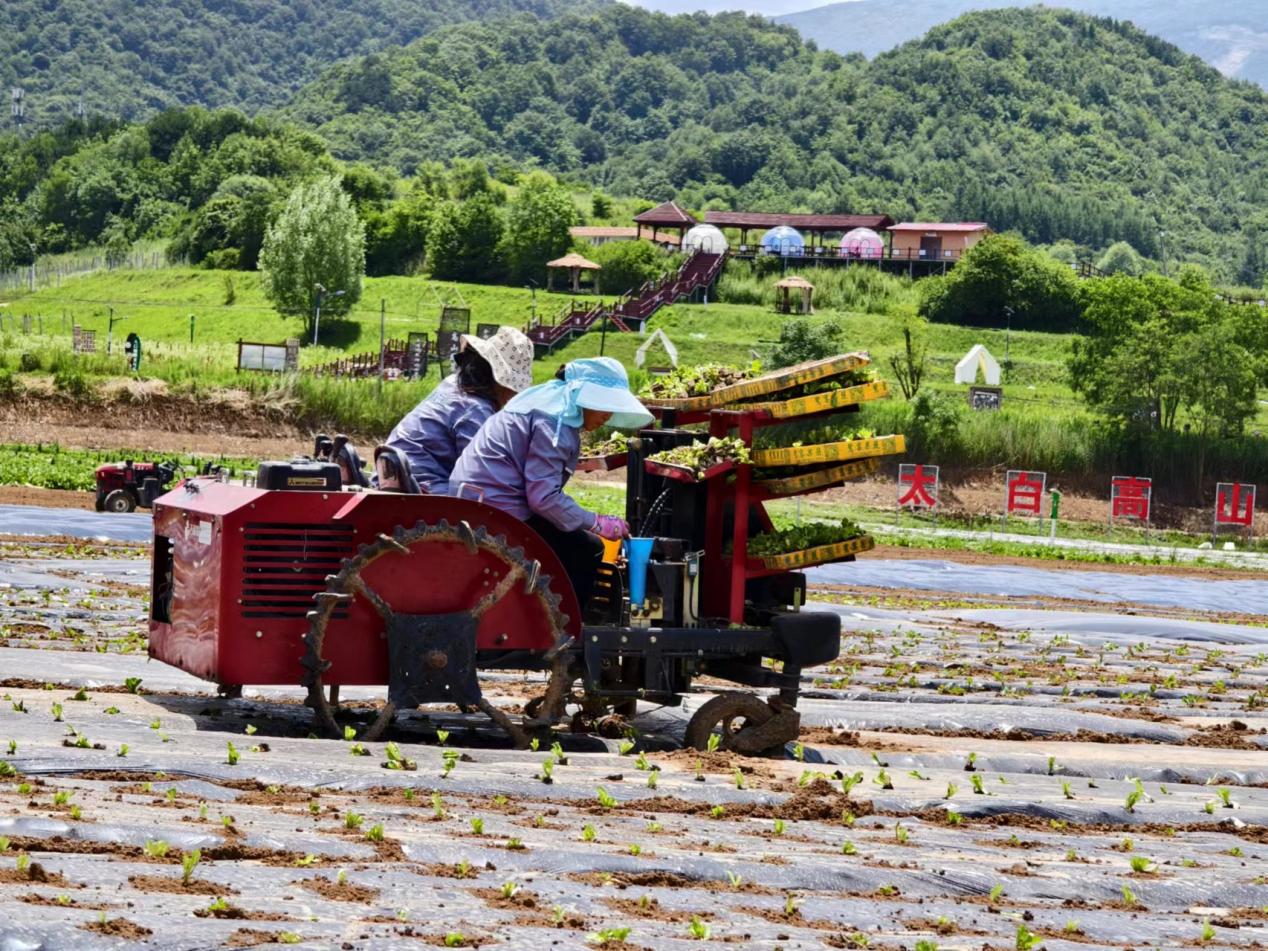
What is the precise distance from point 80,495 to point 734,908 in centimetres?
2953

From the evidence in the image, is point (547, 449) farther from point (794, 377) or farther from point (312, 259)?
point (312, 259)

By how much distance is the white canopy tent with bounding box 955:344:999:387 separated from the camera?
74.2 metres

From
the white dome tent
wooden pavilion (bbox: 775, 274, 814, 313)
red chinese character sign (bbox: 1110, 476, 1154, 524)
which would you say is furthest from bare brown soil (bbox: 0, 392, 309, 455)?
the white dome tent

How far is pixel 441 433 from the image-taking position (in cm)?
995

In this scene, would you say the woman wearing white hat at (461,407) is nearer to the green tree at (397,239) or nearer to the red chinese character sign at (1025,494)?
the red chinese character sign at (1025,494)

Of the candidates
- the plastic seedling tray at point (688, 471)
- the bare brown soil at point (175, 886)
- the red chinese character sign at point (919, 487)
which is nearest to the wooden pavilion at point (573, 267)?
the red chinese character sign at point (919, 487)

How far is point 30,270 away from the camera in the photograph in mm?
118000

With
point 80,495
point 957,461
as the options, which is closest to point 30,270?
point 957,461

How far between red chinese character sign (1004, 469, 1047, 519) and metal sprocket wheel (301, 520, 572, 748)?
1512 inches

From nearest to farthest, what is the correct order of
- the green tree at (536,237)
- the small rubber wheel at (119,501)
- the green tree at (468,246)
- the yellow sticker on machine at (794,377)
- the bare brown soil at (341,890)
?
the bare brown soil at (341,890) < the yellow sticker on machine at (794,377) < the small rubber wheel at (119,501) < the green tree at (536,237) < the green tree at (468,246)

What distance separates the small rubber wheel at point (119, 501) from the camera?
28.5m

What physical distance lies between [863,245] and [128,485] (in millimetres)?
81403

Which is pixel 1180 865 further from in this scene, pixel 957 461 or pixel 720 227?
pixel 720 227

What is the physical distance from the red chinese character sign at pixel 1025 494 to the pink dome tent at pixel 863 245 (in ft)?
180
